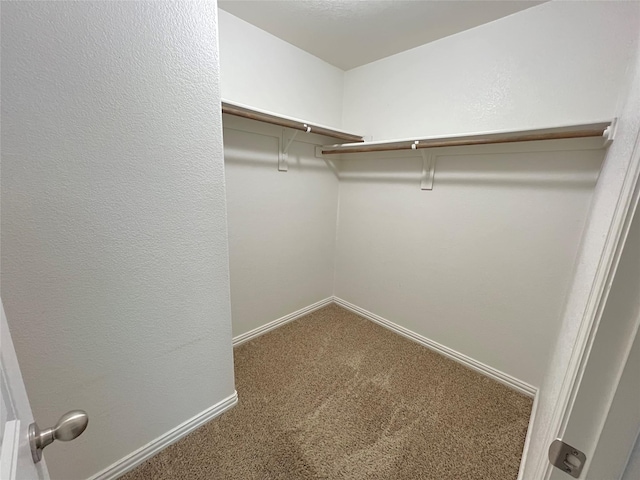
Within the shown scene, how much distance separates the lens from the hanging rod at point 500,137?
1.22m

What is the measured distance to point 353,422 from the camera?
1447mm

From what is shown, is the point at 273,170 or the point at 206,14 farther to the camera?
the point at 273,170

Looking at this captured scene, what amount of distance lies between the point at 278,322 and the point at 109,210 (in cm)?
168

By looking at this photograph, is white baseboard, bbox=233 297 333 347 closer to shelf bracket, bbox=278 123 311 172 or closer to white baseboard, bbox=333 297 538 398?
white baseboard, bbox=333 297 538 398

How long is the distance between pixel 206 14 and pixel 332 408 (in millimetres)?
2007

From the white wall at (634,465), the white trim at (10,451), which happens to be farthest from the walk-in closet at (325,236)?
the white trim at (10,451)

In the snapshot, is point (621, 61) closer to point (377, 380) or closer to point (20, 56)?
point (377, 380)

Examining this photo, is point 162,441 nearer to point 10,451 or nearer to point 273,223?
point 10,451

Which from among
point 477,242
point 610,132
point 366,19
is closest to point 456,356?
point 477,242

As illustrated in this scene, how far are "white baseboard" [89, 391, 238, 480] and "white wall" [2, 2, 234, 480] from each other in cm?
4

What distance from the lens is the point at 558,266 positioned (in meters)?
1.51

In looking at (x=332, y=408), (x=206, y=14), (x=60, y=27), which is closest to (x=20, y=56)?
(x=60, y=27)

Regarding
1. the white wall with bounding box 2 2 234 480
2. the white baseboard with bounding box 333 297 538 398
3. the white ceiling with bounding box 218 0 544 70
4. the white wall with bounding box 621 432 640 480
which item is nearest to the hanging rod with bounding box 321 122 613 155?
the white ceiling with bounding box 218 0 544 70

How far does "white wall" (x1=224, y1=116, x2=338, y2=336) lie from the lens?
6.12 feet
